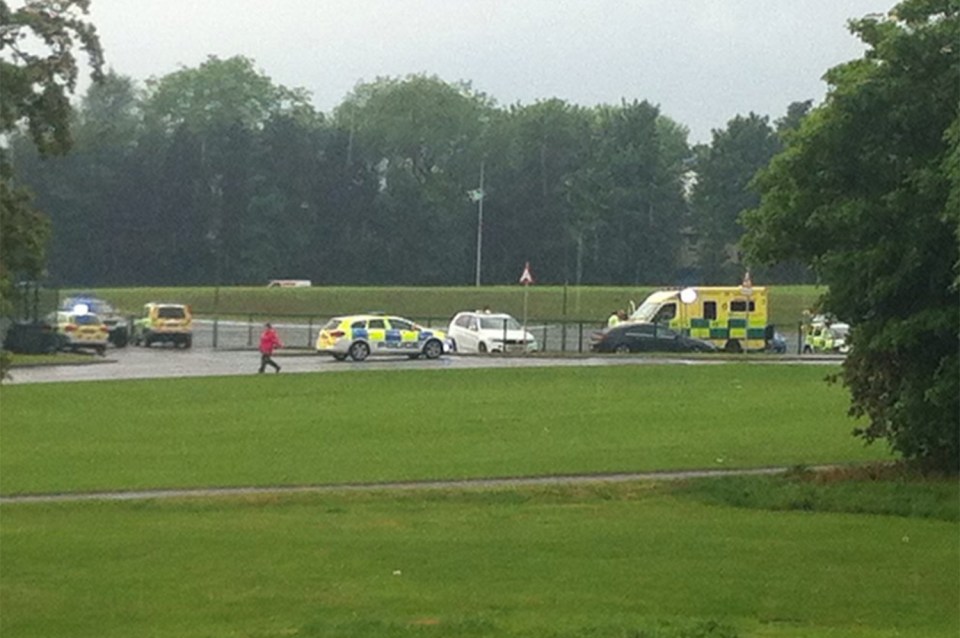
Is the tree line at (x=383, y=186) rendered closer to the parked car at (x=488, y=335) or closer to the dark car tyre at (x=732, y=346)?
the dark car tyre at (x=732, y=346)

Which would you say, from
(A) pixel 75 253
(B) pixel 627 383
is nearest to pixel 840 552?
(B) pixel 627 383

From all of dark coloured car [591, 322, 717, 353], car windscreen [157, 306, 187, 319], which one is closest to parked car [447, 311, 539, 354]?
dark coloured car [591, 322, 717, 353]

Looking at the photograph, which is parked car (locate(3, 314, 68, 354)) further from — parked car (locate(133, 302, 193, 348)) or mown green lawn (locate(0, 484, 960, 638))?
mown green lawn (locate(0, 484, 960, 638))

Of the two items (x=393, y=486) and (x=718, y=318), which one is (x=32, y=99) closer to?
(x=393, y=486)

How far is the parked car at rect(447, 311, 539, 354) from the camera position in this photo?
201 feet

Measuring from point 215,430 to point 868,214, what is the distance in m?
13.5

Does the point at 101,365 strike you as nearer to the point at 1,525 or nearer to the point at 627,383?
the point at 627,383

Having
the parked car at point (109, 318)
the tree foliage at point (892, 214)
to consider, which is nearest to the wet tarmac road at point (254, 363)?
the parked car at point (109, 318)

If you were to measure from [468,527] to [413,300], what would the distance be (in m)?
74.1

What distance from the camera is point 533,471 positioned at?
2558 cm

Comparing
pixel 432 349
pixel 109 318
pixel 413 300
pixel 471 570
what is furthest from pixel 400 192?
pixel 471 570

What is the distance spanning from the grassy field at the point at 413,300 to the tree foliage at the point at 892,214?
5980 cm

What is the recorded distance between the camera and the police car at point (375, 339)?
55.6 meters

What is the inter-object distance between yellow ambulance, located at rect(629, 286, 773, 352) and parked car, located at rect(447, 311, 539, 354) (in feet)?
15.8
